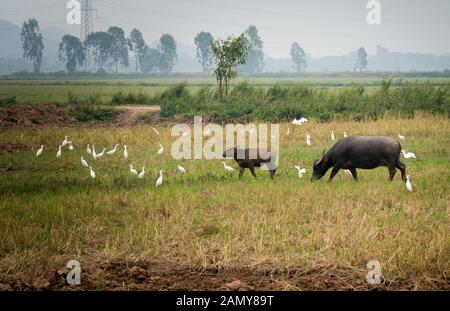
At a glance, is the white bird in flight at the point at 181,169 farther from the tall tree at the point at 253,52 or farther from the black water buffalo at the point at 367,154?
the tall tree at the point at 253,52

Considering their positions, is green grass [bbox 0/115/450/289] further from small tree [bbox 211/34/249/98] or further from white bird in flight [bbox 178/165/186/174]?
small tree [bbox 211/34/249/98]

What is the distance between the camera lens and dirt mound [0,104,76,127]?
76.7 feet

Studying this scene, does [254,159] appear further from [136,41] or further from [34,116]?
[136,41]

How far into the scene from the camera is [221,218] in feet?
28.6

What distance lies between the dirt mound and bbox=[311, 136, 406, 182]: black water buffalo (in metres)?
16.0

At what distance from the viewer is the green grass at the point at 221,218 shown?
263 inches

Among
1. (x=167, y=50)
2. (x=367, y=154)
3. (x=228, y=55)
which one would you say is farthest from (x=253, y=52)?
(x=367, y=154)

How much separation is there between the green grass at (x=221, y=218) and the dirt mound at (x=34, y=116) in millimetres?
9668

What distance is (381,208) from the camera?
30.6 feet

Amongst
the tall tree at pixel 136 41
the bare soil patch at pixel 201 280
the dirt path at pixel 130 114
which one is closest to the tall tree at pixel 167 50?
the tall tree at pixel 136 41

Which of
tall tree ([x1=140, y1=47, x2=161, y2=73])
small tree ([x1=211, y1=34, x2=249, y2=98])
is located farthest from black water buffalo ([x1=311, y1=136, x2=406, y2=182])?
tall tree ([x1=140, y1=47, x2=161, y2=73])

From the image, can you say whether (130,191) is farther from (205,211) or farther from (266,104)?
(266,104)

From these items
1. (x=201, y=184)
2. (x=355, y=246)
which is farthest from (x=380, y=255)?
(x=201, y=184)

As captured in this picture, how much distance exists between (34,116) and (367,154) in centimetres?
1805
